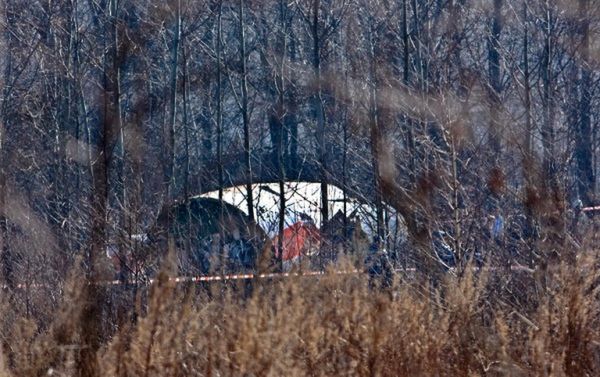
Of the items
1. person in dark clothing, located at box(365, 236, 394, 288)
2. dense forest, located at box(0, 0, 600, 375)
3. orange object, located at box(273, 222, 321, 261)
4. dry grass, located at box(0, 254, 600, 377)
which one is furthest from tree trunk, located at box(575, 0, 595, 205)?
dry grass, located at box(0, 254, 600, 377)

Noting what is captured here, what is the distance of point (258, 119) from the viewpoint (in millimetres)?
27484

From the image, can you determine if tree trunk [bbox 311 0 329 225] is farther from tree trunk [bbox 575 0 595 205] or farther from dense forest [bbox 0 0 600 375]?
tree trunk [bbox 575 0 595 205]

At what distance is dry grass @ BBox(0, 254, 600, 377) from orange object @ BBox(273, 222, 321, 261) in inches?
209

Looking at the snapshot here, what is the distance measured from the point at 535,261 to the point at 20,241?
8.08m

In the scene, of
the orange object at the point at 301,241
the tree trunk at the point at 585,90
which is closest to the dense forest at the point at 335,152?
the tree trunk at the point at 585,90

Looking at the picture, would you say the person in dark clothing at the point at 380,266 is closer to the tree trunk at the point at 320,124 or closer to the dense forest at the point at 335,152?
the dense forest at the point at 335,152

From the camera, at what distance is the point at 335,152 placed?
18625mm

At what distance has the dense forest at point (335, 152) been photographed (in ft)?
33.4

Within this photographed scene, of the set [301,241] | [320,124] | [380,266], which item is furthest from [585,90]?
[320,124]

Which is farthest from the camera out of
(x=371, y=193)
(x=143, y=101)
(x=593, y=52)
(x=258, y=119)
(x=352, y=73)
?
(x=258, y=119)

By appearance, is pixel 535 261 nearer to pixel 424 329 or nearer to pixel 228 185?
pixel 424 329

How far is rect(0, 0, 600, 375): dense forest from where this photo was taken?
1017 centimetres

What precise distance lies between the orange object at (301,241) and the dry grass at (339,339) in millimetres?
5311

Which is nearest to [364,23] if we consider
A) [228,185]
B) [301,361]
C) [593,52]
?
[228,185]
